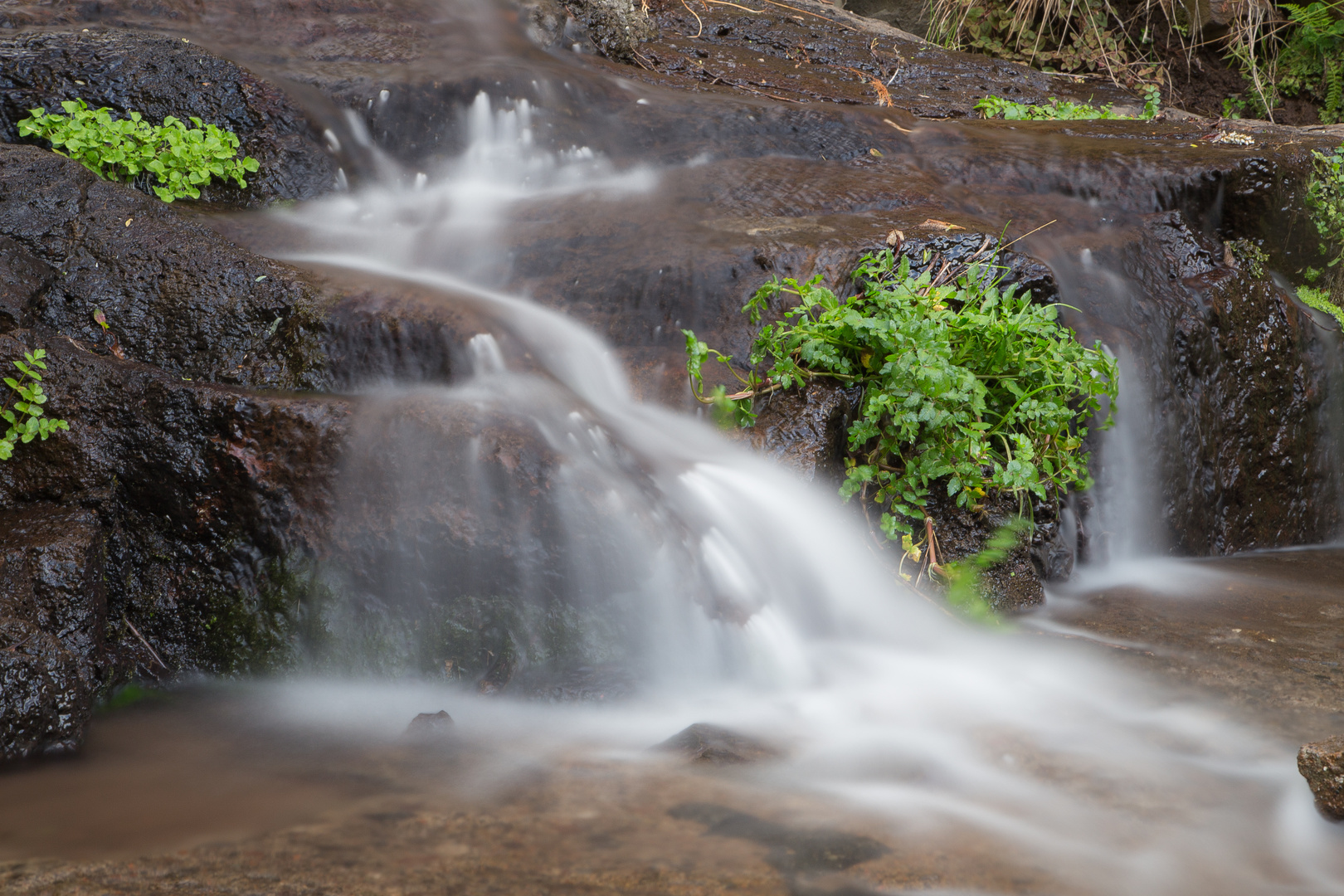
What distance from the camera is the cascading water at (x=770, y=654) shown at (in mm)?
2086

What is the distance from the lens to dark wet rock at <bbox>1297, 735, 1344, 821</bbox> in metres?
2.01

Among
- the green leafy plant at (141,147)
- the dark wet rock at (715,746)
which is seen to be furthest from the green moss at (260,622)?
the green leafy plant at (141,147)

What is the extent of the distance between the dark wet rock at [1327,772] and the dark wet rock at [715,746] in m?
1.12

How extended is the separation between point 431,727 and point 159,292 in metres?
1.90

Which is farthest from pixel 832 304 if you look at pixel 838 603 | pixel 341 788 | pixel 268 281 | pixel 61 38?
pixel 61 38

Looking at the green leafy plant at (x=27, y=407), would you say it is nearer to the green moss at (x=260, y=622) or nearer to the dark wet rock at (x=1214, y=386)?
the green moss at (x=260, y=622)

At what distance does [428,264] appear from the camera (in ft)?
14.2

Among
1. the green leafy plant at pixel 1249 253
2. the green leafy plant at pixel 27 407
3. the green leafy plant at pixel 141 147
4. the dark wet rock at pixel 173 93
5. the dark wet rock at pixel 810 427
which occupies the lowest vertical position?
the dark wet rock at pixel 810 427

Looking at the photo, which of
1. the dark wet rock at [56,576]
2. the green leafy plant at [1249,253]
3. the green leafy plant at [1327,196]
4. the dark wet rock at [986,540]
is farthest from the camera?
the green leafy plant at [1327,196]

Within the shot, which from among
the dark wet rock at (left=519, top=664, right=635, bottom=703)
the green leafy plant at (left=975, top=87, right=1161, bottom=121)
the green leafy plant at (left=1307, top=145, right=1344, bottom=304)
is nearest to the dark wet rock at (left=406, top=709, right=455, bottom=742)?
the dark wet rock at (left=519, top=664, right=635, bottom=703)

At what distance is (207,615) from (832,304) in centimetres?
219

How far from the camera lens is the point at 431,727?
2477mm

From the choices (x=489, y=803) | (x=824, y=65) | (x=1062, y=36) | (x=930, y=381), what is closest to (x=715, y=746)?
(x=489, y=803)

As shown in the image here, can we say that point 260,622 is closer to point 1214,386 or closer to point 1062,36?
point 1214,386
